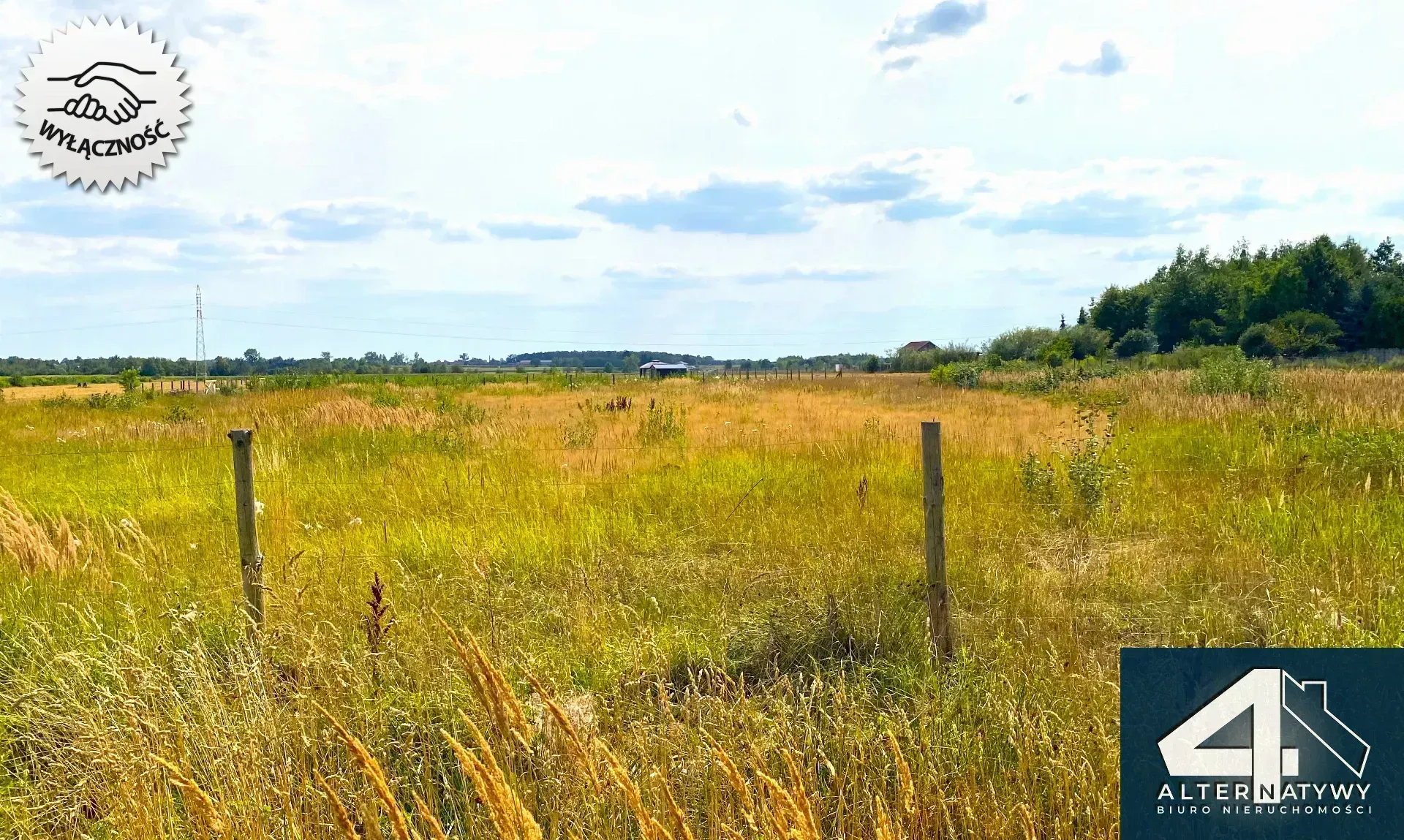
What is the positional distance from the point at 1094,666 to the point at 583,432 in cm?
955

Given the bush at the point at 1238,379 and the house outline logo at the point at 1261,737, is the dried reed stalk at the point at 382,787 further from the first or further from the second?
the bush at the point at 1238,379

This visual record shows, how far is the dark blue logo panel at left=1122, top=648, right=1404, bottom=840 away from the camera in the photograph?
8.17ft

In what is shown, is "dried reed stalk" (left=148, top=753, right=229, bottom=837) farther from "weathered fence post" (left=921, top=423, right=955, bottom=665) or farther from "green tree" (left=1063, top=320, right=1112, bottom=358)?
"green tree" (left=1063, top=320, right=1112, bottom=358)

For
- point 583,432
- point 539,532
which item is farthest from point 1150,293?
point 539,532

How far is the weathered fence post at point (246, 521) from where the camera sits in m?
4.06

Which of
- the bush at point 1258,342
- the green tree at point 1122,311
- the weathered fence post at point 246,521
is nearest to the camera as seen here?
the weathered fence post at point 246,521

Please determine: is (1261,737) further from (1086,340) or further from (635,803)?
(1086,340)

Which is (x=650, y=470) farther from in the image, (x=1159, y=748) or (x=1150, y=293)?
(x=1150, y=293)

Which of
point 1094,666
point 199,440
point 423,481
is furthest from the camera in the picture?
point 199,440

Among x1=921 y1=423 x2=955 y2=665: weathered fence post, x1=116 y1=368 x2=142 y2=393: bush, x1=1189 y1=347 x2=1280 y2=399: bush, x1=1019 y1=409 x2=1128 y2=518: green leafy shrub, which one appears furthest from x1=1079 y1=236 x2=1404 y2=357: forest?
x1=116 y1=368 x2=142 y2=393: bush

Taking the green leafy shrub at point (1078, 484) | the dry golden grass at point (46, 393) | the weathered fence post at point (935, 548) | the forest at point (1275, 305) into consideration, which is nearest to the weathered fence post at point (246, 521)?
the weathered fence post at point (935, 548)

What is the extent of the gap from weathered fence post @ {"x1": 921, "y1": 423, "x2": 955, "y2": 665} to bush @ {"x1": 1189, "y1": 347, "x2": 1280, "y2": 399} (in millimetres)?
14923

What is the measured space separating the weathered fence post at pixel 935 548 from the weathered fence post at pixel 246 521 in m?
3.51

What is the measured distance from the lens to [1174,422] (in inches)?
505
